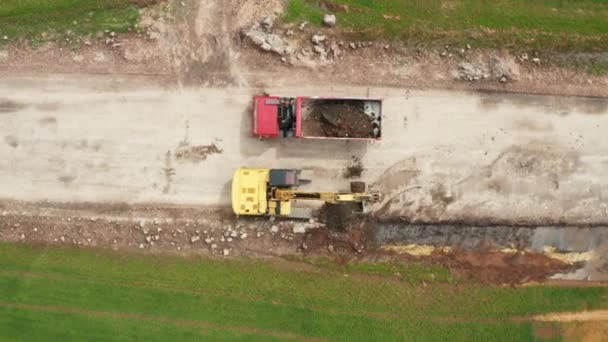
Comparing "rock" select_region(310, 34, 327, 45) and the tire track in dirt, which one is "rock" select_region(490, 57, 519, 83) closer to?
"rock" select_region(310, 34, 327, 45)

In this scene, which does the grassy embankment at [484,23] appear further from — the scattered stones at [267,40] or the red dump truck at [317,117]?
the red dump truck at [317,117]

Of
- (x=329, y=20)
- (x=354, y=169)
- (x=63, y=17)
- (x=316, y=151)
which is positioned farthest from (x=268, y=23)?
(x=63, y=17)

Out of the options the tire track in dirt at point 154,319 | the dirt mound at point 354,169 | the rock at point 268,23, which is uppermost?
the rock at point 268,23

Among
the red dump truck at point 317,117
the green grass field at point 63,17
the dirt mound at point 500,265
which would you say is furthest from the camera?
the green grass field at point 63,17

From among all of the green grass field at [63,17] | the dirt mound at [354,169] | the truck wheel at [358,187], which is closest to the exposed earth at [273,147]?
the dirt mound at [354,169]

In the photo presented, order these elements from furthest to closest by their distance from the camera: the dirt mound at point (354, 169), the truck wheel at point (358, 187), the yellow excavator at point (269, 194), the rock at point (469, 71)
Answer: the rock at point (469, 71) < the dirt mound at point (354, 169) < the truck wheel at point (358, 187) < the yellow excavator at point (269, 194)

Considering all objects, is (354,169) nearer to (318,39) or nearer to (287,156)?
(287,156)

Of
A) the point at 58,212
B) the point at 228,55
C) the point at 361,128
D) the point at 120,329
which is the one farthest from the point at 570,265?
the point at 58,212
